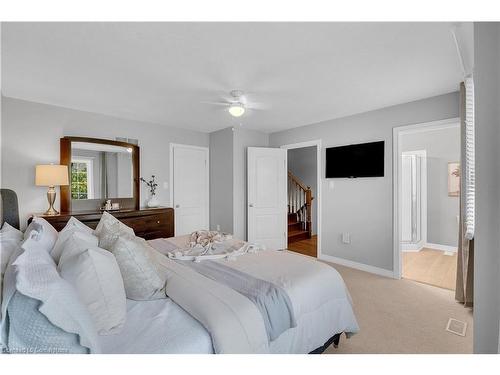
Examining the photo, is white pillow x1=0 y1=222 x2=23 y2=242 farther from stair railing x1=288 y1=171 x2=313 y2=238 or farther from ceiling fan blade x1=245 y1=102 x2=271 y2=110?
stair railing x1=288 y1=171 x2=313 y2=238

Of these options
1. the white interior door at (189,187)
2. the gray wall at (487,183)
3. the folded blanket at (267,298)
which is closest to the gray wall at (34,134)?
the white interior door at (189,187)

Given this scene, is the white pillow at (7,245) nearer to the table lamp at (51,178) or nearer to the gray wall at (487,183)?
the table lamp at (51,178)

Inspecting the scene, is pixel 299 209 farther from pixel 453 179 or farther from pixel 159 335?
pixel 159 335

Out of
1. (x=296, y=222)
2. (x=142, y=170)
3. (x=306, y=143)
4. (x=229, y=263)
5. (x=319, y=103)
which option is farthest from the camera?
(x=296, y=222)

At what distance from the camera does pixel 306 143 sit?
4305mm

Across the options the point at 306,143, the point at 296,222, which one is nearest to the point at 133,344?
the point at 306,143

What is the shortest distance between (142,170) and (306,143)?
286 centimetres

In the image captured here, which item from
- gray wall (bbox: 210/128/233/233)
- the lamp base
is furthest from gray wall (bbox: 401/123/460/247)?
the lamp base

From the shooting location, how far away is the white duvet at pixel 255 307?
1100 mm

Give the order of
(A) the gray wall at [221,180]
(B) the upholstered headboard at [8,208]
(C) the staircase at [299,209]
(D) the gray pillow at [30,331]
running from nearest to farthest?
(D) the gray pillow at [30,331] < (B) the upholstered headboard at [8,208] < (A) the gray wall at [221,180] < (C) the staircase at [299,209]

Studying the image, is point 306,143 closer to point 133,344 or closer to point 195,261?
point 195,261

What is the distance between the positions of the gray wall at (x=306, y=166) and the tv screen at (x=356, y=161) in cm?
233

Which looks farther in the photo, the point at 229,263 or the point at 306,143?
the point at 306,143

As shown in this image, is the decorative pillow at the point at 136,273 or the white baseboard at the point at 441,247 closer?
the decorative pillow at the point at 136,273
